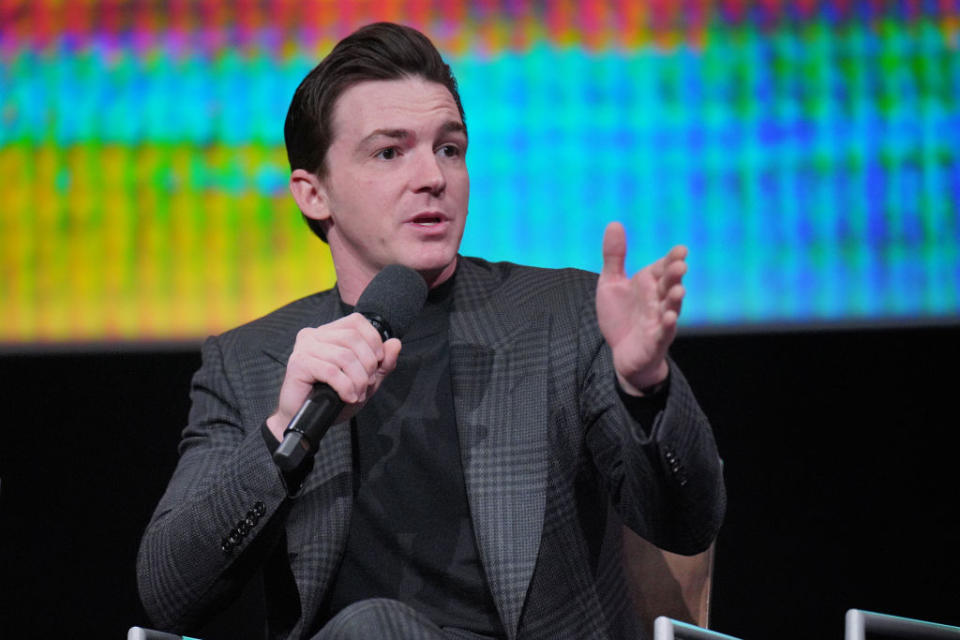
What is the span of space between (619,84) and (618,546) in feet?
4.30

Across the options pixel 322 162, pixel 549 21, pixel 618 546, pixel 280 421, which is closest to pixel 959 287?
pixel 549 21

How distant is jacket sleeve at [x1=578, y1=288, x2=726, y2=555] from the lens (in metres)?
1.45

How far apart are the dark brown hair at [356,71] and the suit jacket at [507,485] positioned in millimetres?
333

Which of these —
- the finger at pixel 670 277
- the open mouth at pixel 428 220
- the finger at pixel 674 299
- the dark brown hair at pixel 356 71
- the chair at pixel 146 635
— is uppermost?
the dark brown hair at pixel 356 71

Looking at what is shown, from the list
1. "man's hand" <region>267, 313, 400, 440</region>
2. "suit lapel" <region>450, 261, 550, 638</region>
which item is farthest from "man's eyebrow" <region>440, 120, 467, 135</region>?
"man's hand" <region>267, 313, 400, 440</region>

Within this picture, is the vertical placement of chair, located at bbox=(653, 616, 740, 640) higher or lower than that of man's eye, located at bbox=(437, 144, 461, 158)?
lower

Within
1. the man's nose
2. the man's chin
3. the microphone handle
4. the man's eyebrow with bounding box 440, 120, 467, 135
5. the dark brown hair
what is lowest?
the microphone handle

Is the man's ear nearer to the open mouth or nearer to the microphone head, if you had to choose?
the open mouth

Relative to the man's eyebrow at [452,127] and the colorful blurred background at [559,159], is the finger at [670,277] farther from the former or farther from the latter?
the colorful blurred background at [559,159]

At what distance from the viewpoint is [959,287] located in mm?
2736

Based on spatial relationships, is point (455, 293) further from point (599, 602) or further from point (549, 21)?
point (549, 21)

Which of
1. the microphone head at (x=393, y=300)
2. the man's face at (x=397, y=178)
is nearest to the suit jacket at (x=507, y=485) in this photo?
the man's face at (x=397, y=178)

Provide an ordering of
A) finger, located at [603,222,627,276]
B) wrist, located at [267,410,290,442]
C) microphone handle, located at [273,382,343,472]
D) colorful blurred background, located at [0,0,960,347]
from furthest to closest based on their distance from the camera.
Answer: colorful blurred background, located at [0,0,960,347] → wrist, located at [267,410,290,442] → finger, located at [603,222,627,276] → microphone handle, located at [273,382,343,472]

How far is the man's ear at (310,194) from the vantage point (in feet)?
6.46
